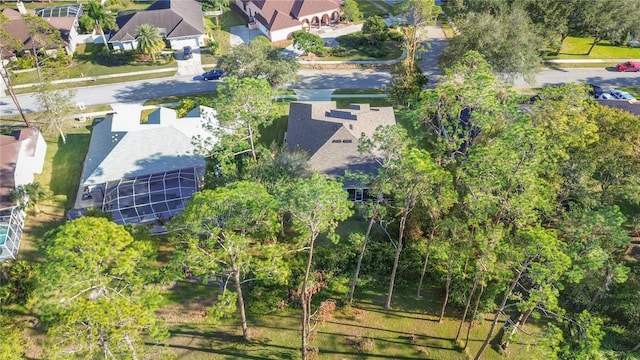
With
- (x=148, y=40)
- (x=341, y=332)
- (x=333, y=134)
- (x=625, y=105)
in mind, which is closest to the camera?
(x=341, y=332)

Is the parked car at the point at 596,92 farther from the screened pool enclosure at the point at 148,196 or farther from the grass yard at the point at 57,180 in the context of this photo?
the grass yard at the point at 57,180

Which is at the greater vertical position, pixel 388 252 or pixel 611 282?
pixel 611 282

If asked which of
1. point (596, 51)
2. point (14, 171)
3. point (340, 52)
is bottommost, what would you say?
point (14, 171)

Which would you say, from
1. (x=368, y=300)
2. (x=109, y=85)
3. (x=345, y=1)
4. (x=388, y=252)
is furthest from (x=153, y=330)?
(x=345, y=1)

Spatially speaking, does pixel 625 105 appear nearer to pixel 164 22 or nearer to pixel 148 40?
pixel 148 40

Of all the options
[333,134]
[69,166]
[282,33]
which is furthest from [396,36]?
[69,166]

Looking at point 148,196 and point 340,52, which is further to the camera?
point 340,52

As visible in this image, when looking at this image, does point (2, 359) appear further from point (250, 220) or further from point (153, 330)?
point (250, 220)
